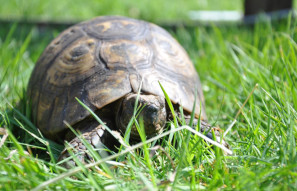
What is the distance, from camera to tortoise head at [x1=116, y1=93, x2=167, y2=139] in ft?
6.48

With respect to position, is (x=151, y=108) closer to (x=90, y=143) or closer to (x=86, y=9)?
(x=90, y=143)

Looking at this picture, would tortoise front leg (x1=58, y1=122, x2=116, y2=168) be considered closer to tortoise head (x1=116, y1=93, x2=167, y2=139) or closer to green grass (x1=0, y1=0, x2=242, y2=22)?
tortoise head (x1=116, y1=93, x2=167, y2=139)

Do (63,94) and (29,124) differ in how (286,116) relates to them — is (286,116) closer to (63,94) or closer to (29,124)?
(63,94)

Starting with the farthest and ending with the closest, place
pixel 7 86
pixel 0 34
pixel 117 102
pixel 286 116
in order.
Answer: pixel 0 34 < pixel 7 86 < pixel 117 102 < pixel 286 116

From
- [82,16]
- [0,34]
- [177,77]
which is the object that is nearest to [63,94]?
[177,77]

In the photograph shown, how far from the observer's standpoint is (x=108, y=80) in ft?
7.22

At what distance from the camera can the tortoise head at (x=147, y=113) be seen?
6.48 ft

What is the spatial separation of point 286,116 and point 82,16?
4930 mm

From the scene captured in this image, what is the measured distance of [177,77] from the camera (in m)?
2.39

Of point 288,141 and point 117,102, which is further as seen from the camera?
point 117,102

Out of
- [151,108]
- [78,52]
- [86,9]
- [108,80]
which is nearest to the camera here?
[151,108]

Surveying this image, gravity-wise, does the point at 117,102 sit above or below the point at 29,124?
above

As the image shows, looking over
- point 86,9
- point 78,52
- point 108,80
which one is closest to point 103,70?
point 108,80

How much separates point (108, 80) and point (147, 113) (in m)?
0.38
